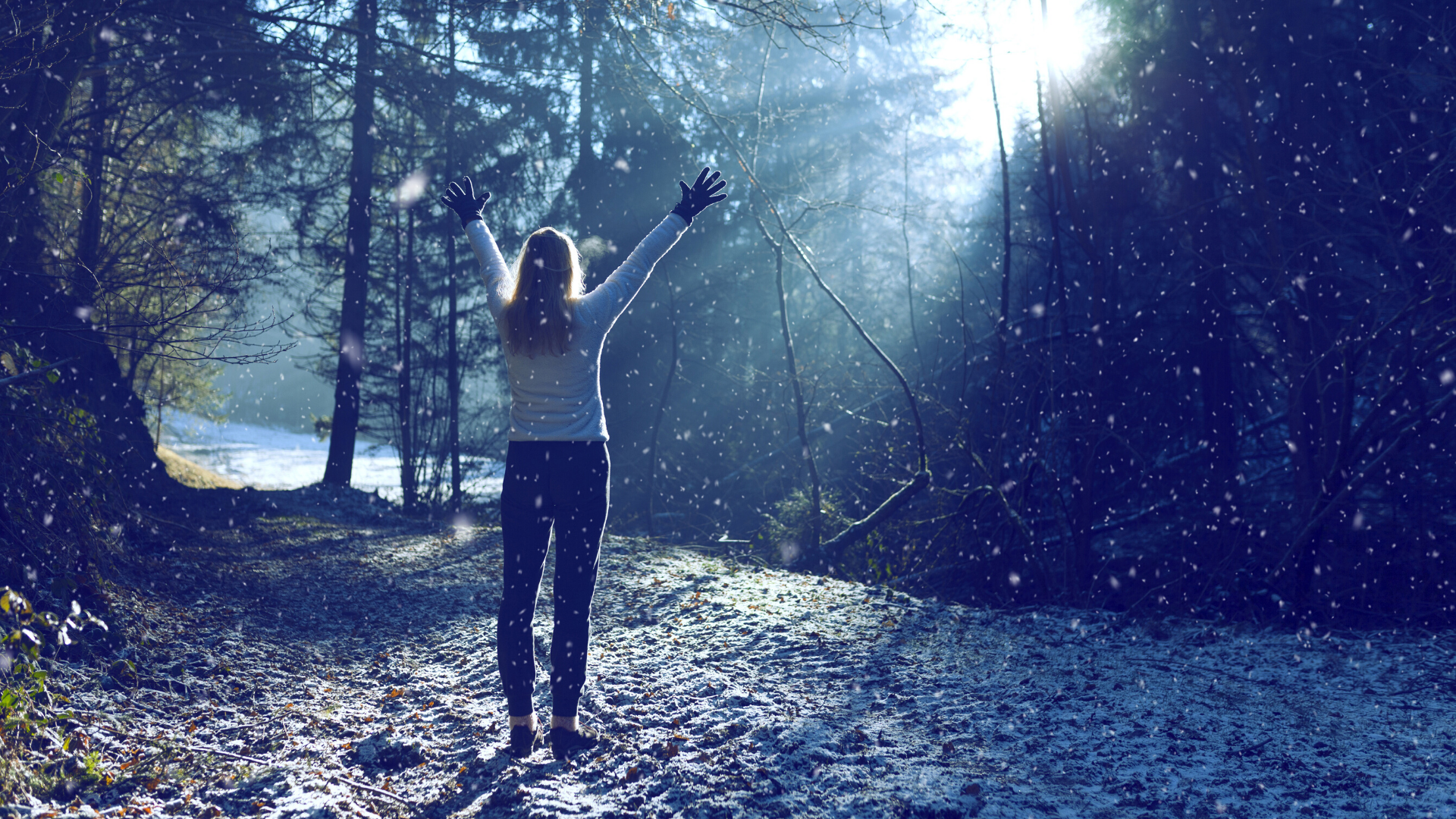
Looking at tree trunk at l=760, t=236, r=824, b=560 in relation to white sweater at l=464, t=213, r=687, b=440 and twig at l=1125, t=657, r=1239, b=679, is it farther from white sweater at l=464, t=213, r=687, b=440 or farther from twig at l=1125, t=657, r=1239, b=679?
white sweater at l=464, t=213, r=687, b=440

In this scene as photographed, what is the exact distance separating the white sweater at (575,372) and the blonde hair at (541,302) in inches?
1.7

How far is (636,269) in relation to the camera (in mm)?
3469

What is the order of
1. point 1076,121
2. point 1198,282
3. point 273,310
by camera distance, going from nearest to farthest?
1. point 273,310
2. point 1198,282
3. point 1076,121

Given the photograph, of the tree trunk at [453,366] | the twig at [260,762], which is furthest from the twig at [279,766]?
the tree trunk at [453,366]

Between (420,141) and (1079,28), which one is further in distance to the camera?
(420,141)

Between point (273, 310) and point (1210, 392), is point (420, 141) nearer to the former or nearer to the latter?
point (273, 310)

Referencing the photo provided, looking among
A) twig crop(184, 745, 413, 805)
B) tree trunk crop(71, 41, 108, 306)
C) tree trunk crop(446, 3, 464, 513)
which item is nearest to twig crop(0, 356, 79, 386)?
tree trunk crop(71, 41, 108, 306)

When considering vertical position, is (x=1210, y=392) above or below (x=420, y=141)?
below

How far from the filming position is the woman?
3.34 m

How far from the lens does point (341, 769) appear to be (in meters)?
3.59

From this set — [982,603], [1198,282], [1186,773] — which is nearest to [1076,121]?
[1198,282]

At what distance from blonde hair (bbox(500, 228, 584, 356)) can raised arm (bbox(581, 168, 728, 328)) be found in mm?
124

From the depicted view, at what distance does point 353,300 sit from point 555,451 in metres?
12.5

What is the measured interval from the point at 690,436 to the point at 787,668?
39.6 ft
